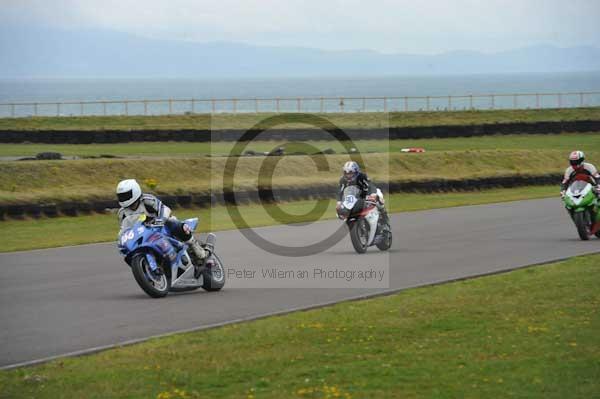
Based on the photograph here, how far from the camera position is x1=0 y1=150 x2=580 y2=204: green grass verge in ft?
90.0

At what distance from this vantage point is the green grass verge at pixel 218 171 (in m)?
27.4

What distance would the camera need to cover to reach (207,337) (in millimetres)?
10281

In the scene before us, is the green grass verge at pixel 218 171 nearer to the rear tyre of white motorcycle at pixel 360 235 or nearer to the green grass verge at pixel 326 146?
the green grass verge at pixel 326 146

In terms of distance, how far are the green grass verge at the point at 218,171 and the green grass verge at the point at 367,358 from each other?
49.7 feet

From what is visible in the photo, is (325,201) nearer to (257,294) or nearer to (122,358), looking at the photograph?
(257,294)

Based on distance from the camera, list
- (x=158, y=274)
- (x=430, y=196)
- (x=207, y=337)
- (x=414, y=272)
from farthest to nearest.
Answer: (x=430, y=196)
(x=414, y=272)
(x=158, y=274)
(x=207, y=337)

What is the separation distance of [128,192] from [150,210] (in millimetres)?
411

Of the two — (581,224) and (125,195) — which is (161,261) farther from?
(581,224)

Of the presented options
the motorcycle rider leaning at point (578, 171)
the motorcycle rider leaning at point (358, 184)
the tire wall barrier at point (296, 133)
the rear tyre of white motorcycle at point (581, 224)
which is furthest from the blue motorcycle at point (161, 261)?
the tire wall barrier at point (296, 133)

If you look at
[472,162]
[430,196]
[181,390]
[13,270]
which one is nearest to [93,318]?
[181,390]

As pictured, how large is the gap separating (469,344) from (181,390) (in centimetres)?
308

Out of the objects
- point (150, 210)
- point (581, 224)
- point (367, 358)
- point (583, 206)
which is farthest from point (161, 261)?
point (581, 224)

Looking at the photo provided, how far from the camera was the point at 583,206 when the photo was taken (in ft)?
64.6

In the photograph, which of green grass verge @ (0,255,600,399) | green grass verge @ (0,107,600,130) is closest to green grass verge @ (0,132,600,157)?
green grass verge @ (0,107,600,130)
